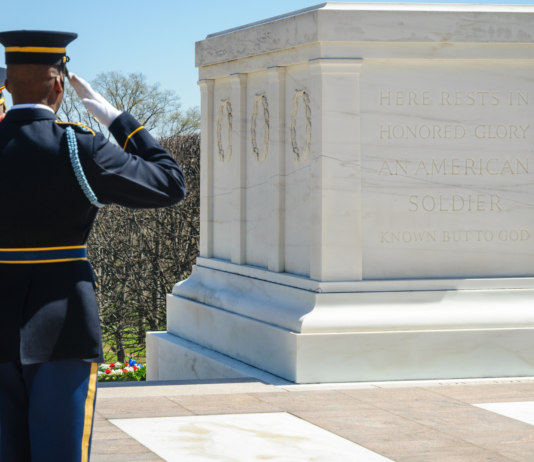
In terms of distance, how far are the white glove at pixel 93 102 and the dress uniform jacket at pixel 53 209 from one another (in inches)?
3.7

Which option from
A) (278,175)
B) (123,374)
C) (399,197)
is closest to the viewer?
(399,197)

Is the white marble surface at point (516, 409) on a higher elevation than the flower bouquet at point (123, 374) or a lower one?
higher

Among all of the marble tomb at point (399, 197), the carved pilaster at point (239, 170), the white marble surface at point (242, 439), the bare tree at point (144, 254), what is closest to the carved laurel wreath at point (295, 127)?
the marble tomb at point (399, 197)

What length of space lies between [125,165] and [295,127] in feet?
15.1

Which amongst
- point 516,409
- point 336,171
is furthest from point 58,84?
point 336,171

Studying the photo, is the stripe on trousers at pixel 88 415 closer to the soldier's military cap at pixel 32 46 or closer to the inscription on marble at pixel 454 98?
the soldier's military cap at pixel 32 46

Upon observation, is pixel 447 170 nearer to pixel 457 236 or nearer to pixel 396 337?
pixel 457 236

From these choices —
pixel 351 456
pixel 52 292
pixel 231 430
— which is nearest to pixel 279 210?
pixel 231 430

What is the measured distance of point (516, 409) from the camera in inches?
219

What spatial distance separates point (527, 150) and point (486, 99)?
524mm

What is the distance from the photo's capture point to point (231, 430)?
5023 millimetres

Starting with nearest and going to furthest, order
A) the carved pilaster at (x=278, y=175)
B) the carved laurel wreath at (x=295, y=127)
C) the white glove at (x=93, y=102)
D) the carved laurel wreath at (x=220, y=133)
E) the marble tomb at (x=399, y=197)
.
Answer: the white glove at (x=93, y=102), the marble tomb at (x=399, y=197), the carved laurel wreath at (x=295, y=127), the carved pilaster at (x=278, y=175), the carved laurel wreath at (x=220, y=133)

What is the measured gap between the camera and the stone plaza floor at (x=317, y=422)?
456 cm

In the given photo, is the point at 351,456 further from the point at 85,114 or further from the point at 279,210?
the point at 85,114
